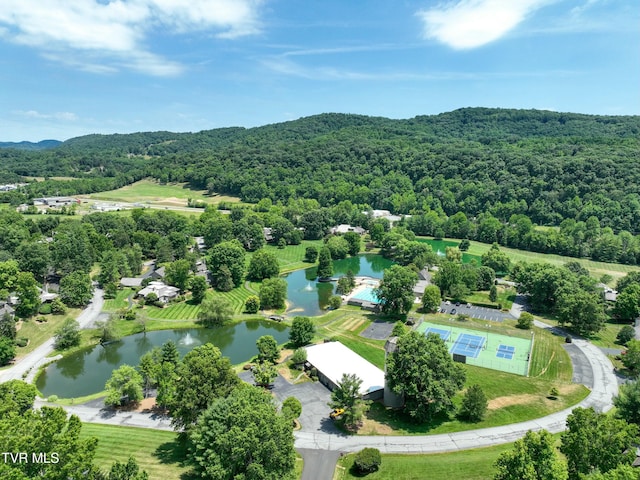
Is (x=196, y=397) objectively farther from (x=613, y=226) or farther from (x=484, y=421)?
(x=613, y=226)

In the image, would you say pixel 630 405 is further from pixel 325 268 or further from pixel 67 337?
pixel 67 337

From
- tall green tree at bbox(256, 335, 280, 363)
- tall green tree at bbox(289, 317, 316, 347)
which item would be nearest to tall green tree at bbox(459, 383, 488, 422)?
tall green tree at bbox(256, 335, 280, 363)

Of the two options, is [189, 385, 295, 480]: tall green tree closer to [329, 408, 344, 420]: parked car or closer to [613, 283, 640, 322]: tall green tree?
[329, 408, 344, 420]: parked car

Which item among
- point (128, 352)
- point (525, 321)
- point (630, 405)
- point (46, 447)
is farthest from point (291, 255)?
point (46, 447)

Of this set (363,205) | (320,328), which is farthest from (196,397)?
(363,205)

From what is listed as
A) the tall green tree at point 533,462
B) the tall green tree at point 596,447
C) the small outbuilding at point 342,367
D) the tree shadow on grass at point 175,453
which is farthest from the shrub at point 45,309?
the tall green tree at point 596,447

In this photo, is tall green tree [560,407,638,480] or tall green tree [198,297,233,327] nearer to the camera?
tall green tree [560,407,638,480]
